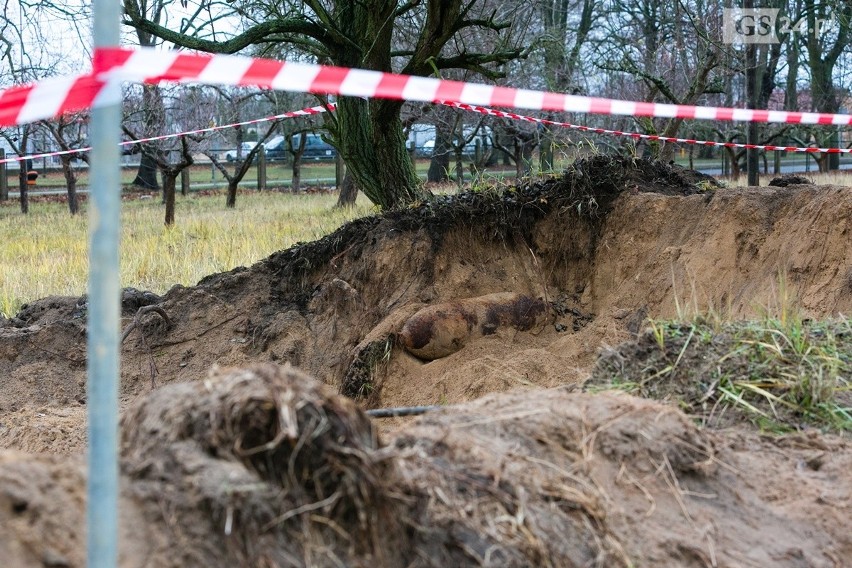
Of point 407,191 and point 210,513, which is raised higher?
point 407,191

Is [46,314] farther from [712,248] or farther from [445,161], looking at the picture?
[445,161]

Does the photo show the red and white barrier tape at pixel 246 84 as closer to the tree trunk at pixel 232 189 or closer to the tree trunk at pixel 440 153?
the tree trunk at pixel 440 153

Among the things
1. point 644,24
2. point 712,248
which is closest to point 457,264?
point 712,248

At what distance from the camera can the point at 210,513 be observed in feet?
7.47

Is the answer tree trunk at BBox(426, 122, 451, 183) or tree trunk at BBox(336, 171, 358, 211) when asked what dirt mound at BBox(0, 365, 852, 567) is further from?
tree trunk at BBox(336, 171, 358, 211)

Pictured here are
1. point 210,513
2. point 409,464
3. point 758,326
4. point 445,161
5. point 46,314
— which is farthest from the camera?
point 445,161

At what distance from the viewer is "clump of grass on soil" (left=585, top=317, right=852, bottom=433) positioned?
12.5 feet

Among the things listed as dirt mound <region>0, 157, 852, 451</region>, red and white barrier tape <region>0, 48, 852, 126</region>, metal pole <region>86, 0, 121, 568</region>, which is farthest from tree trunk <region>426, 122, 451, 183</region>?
metal pole <region>86, 0, 121, 568</region>

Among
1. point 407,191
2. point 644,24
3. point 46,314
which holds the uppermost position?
point 644,24

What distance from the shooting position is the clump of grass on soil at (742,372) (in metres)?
3.80

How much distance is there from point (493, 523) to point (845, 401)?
2.24 m

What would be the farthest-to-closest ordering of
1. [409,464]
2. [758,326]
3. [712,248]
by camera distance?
[712,248] → [758,326] → [409,464]

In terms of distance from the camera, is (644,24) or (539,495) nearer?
(539,495)

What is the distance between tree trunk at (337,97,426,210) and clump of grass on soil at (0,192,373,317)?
1223 millimetres
